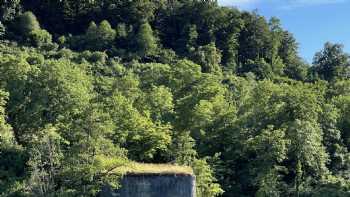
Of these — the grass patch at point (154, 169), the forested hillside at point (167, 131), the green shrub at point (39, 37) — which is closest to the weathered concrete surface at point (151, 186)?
the grass patch at point (154, 169)

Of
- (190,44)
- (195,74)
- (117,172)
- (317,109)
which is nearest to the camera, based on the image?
(117,172)

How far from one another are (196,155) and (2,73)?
40.8ft

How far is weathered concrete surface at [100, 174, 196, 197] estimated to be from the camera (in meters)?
28.3

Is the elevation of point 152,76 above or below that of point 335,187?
above

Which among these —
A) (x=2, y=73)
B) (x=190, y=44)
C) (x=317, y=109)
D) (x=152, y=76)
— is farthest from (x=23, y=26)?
(x=317, y=109)

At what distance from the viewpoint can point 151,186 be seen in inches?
1118

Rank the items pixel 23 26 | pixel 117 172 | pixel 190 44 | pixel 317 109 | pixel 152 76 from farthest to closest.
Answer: pixel 190 44, pixel 23 26, pixel 152 76, pixel 317 109, pixel 117 172

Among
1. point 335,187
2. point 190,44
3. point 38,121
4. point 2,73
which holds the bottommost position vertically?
point 335,187

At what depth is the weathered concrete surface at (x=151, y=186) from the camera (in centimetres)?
2833

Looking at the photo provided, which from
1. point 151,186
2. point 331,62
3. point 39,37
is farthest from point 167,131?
point 331,62

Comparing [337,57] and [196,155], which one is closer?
[196,155]

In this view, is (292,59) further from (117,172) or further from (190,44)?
(117,172)

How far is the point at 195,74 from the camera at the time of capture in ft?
140

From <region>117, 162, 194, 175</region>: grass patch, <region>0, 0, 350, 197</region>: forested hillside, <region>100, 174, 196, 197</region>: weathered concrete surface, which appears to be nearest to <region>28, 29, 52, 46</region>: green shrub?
<region>0, 0, 350, 197</region>: forested hillside
